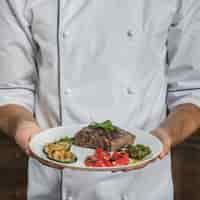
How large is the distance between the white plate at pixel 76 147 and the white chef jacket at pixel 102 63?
2.8 inches

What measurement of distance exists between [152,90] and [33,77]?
0.99 ft

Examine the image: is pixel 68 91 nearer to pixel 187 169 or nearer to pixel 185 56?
pixel 185 56

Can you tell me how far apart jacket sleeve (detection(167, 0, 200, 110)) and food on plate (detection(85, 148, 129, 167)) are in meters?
0.27

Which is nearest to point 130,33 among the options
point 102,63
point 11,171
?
point 102,63

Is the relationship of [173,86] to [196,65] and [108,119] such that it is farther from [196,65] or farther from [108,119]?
[108,119]

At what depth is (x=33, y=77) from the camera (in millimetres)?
1268

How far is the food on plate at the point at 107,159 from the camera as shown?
98cm

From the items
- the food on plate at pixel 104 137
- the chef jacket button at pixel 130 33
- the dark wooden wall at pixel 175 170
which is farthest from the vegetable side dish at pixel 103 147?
the dark wooden wall at pixel 175 170

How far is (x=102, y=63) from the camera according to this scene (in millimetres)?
1156

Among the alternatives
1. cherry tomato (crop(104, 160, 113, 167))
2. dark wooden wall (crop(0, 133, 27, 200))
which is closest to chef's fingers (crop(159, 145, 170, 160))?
cherry tomato (crop(104, 160, 113, 167))

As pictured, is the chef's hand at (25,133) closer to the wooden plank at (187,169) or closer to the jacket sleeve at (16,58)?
the jacket sleeve at (16,58)

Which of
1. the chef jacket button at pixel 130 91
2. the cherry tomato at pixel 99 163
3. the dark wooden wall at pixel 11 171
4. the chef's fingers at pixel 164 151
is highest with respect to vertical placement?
the chef jacket button at pixel 130 91

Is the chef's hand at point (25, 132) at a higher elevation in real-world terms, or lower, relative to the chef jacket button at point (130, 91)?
lower

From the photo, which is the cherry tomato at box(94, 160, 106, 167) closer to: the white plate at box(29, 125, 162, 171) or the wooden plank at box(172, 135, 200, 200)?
the white plate at box(29, 125, 162, 171)
